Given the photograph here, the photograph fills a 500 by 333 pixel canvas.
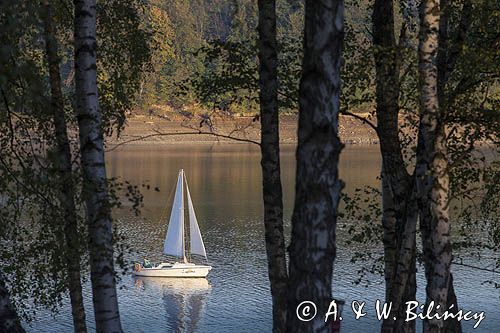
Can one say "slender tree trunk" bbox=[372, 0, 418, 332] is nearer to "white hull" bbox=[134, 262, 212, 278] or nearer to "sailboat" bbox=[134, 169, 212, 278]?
"white hull" bbox=[134, 262, 212, 278]

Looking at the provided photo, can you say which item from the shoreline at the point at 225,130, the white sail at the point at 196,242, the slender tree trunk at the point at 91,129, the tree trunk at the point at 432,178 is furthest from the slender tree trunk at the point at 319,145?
the shoreline at the point at 225,130

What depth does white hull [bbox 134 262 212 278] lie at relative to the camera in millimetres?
52031

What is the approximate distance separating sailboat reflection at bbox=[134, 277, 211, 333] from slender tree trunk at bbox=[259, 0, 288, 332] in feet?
92.1

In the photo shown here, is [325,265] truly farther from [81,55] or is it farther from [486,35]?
[486,35]

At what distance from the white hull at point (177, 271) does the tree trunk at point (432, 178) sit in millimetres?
40571

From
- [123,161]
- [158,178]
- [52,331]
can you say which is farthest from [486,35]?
[123,161]

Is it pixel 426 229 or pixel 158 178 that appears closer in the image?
pixel 426 229

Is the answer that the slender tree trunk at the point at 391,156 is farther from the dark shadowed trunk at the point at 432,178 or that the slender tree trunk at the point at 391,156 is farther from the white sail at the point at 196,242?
the white sail at the point at 196,242

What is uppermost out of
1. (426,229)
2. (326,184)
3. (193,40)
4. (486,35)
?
(193,40)

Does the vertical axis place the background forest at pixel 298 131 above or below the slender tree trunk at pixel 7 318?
above

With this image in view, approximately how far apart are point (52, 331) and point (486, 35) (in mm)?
29128

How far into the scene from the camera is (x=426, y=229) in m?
11.9

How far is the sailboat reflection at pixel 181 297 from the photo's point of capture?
43.1 metres

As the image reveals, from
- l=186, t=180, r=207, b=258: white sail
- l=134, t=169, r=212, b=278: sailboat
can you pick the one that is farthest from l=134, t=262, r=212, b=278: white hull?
l=186, t=180, r=207, b=258: white sail
